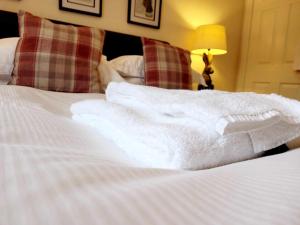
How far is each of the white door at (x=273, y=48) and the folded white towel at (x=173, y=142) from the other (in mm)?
2359

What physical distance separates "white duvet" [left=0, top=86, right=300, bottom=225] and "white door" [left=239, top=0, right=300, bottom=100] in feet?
8.23

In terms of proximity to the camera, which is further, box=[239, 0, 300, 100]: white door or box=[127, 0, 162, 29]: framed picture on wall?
box=[239, 0, 300, 100]: white door

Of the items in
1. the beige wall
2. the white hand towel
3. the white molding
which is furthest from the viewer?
the white molding

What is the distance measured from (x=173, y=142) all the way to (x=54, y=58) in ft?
3.36

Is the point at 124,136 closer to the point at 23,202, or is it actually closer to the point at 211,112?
the point at 211,112

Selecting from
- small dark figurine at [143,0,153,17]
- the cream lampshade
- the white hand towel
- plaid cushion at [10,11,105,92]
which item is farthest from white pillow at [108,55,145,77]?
the white hand towel

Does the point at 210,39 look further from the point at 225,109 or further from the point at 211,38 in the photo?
the point at 225,109

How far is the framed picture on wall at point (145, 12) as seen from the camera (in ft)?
6.89

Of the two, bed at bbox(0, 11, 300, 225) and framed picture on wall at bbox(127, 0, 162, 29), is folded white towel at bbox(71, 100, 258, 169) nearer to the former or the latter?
bed at bbox(0, 11, 300, 225)

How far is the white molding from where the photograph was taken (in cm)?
283

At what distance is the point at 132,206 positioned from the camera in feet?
0.70

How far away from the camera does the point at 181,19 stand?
2422mm

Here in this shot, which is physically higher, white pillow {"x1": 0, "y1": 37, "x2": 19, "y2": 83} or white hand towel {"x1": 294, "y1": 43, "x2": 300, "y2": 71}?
white hand towel {"x1": 294, "y1": 43, "x2": 300, "y2": 71}

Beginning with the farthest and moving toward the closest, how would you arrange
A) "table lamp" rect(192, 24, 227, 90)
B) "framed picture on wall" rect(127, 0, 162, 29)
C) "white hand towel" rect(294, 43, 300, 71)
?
"white hand towel" rect(294, 43, 300, 71), "table lamp" rect(192, 24, 227, 90), "framed picture on wall" rect(127, 0, 162, 29)
